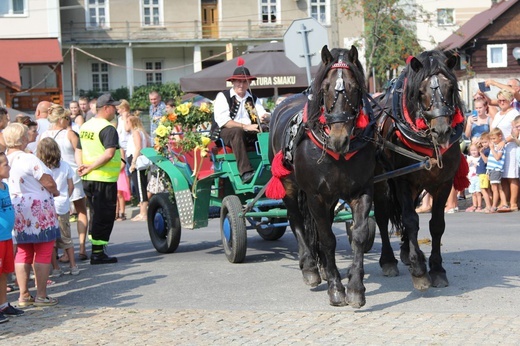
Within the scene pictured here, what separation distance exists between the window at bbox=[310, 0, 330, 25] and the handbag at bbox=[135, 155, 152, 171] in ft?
142

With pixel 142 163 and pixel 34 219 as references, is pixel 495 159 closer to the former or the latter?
pixel 142 163

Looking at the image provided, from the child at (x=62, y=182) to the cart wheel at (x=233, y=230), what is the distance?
1.80 m

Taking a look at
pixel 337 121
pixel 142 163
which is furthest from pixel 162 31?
pixel 337 121

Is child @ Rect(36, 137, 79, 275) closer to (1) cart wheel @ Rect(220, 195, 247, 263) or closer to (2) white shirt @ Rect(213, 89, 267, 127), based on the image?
(1) cart wheel @ Rect(220, 195, 247, 263)

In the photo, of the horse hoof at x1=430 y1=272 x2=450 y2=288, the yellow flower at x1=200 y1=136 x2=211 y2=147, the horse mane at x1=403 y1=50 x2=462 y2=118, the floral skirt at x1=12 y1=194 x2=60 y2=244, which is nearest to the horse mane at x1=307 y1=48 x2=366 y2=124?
the horse mane at x1=403 y1=50 x2=462 y2=118

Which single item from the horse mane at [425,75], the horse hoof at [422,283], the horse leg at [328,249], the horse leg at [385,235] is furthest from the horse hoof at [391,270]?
the horse mane at [425,75]

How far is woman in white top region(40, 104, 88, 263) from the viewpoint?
11.8 m

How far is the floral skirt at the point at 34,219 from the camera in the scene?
351 inches

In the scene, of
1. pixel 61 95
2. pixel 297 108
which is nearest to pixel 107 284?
pixel 297 108

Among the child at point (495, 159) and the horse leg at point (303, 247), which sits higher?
the child at point (495, 159)

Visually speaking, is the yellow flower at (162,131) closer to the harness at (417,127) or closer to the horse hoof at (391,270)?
the horse hoof at (391,270)

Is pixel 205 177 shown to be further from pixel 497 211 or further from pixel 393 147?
pixel 497 211

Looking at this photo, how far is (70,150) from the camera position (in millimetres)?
12070

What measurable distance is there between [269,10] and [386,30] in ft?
68.0
